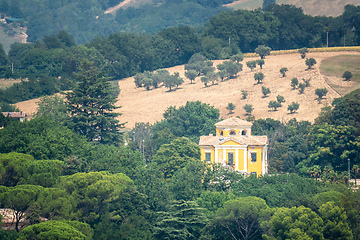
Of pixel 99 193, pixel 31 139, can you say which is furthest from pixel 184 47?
pixel 99 193

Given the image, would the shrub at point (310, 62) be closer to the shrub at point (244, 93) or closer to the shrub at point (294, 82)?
the shrub at point (294, 82)

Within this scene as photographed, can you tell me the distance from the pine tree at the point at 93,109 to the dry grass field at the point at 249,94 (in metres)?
25.0

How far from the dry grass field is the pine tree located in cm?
2504

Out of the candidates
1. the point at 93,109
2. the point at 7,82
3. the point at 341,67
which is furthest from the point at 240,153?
the point at 7,82

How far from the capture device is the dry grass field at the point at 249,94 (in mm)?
102625

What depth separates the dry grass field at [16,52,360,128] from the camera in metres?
103

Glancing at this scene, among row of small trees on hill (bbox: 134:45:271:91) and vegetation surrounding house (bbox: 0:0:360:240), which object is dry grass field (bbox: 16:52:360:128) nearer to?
row of small trees on hill (bbox: 134:45:271:91)

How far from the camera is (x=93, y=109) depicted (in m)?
75.7

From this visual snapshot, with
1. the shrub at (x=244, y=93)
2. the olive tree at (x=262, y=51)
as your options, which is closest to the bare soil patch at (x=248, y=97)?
the shrub at (x=244, y=93)

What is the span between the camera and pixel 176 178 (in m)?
60.5

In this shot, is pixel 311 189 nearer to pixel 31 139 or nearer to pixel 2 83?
pixel 31 139

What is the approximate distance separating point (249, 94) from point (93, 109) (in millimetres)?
42346

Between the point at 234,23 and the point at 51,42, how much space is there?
40.7m

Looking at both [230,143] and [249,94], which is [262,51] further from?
[230,143]
